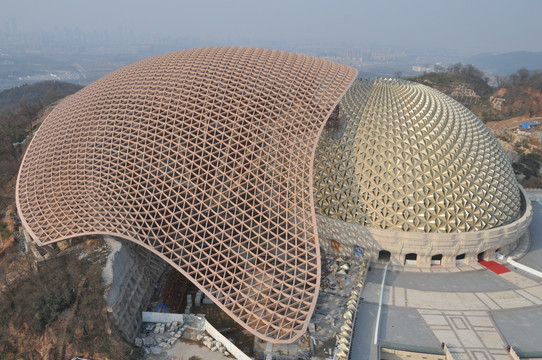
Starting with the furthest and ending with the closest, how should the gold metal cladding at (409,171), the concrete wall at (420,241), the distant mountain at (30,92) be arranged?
Answer: the distant mountain at (30,92)
the gold metal cladding at (409,171)
the concrete wall at (420,241)

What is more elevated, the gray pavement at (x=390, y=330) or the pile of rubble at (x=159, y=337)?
the gray pavement at (x=390, y=330)

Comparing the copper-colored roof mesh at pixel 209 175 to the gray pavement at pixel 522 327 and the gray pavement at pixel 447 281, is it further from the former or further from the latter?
the gray pavement at pixel 522 327

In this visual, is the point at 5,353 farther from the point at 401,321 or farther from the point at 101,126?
the point at 401,321

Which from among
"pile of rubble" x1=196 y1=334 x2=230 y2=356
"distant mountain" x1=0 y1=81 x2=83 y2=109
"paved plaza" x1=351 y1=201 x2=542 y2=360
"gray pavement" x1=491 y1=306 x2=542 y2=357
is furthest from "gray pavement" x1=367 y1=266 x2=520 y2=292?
"distant mountain" x1=0 y1=81 x2=83 y2=109

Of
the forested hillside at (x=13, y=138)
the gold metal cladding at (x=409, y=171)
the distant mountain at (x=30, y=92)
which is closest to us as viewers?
the gold metal cladding at (x=409, y=171)

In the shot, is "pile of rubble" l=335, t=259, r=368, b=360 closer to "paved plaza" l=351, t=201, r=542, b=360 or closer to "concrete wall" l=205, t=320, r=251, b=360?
"paved plaza" l=351, t=201, r=542, b=360

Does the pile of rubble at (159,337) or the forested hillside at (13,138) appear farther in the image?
the forested hillside at (13,138)

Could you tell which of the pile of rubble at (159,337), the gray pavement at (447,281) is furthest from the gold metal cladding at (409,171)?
the pile of rubble at (159,337)
